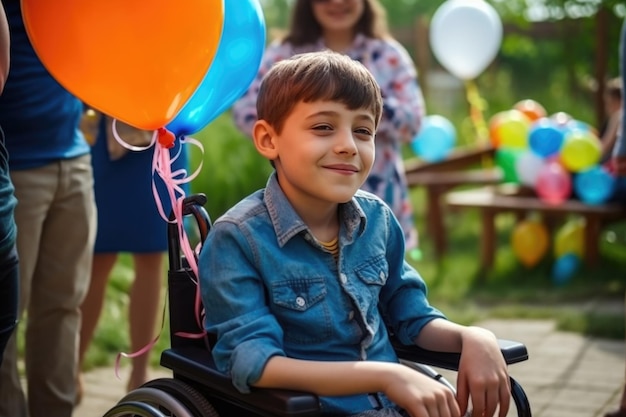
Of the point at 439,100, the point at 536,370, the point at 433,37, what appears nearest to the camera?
the point at 536,370

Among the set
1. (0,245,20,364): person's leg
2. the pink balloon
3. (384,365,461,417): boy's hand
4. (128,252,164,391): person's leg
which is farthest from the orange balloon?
the pink balloon

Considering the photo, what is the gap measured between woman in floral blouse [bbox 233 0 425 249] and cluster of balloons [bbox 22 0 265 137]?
5.67 ft

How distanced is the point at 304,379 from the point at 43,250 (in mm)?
1479

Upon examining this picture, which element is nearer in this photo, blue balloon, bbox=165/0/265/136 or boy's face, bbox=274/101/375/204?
boy's face, bbox=274/101/375/204

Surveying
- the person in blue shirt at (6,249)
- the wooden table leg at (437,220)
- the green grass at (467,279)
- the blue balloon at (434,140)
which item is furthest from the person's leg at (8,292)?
the blue balloon at (434,140)

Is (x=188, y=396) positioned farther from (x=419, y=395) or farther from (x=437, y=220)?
(x=437, y=220)

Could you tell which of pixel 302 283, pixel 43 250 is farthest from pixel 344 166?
pixel 43 250

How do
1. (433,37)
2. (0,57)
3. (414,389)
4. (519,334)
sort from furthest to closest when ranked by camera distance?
1. (433,37)
2. (519,334)
3. (0,57)
4. (414,389)

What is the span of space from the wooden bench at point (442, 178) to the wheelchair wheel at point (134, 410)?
202 inches

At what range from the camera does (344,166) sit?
2.32 metres

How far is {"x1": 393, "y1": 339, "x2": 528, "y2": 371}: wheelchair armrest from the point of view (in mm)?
2352

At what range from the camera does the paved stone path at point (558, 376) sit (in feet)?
13.1

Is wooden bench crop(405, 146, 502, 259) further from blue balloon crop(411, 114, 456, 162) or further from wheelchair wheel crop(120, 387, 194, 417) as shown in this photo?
wheelchair wheel crop(120, 387, 194, 417)

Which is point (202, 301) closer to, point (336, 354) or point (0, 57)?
point (336, 354)
